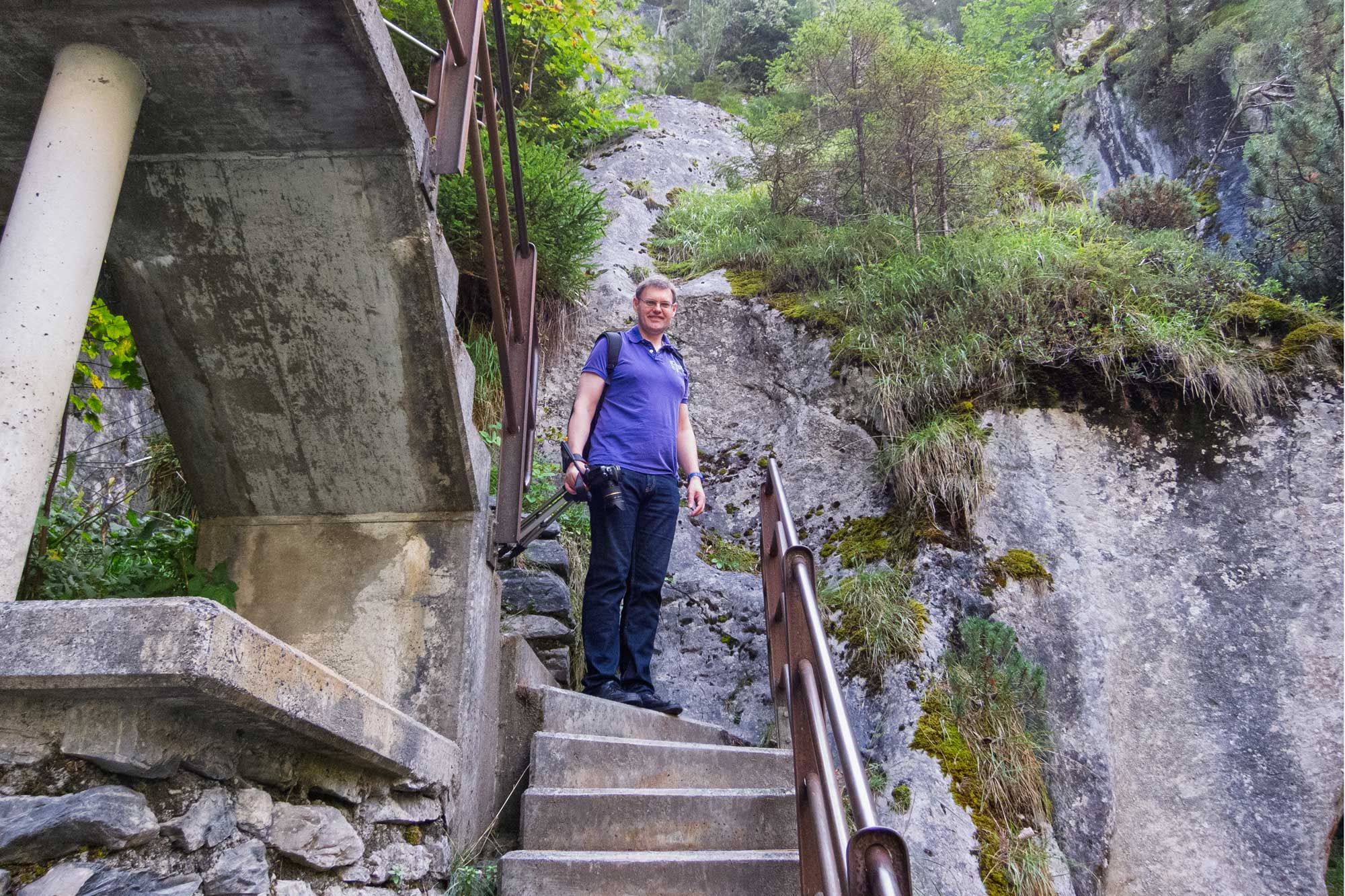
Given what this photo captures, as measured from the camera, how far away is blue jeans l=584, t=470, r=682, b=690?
11.1 ft

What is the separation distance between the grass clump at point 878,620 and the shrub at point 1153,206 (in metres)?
5.18

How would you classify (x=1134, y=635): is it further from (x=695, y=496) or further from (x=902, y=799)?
(x=695, y=496)

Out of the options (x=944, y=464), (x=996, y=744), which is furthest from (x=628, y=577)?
(x=944, y=464)

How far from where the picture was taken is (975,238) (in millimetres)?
6836

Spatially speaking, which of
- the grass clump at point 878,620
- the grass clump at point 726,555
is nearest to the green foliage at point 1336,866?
the grass clump at point 878,620

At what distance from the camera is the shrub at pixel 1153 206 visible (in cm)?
798

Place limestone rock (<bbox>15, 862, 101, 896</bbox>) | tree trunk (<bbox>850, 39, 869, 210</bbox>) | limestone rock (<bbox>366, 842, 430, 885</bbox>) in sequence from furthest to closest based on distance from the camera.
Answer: tree trunk (<bbox>850, 39, 869, 210</bbox>) → limestone rock (<bbox>366, 842, 430, 885</bbox>) → limestone rock (<bbox>15, 862, 101, 896</bbox>)

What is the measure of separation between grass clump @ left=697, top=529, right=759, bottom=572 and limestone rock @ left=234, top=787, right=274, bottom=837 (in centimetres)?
407

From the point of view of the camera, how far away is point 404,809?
7.20 ft

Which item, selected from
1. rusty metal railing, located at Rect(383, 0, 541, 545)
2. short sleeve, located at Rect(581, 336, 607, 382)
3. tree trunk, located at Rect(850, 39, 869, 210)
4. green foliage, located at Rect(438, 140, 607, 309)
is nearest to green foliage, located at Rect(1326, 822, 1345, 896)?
short sleeve, located at Rect(581, 336, 607, 382)

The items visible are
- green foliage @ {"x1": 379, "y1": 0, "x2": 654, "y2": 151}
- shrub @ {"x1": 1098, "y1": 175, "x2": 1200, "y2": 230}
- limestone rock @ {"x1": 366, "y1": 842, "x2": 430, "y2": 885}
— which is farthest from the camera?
shrub @ {"x1": 1098, "y1": 175, "x2": 1200, "y2": 230}

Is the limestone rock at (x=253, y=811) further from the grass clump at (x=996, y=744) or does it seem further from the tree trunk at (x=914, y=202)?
the tree trunk at (x=914, y=202)

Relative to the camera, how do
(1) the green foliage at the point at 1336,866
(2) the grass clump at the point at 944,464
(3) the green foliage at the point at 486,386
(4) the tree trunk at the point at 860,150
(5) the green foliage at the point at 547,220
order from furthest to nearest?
1. (4) the tree trunk at the point at 860,150
2. (5) the green foliage at the point at 547,220
3. (3) the green foliage at the point at 486,386
4. (2) the grass clump at the point at 944,464
5. (1) the green foliage at the point at 1336,866

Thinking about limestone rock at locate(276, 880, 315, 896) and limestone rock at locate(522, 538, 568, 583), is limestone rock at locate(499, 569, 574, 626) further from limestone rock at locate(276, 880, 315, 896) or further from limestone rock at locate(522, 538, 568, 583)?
limestone rock at locate(276, 880, 315, 896)
